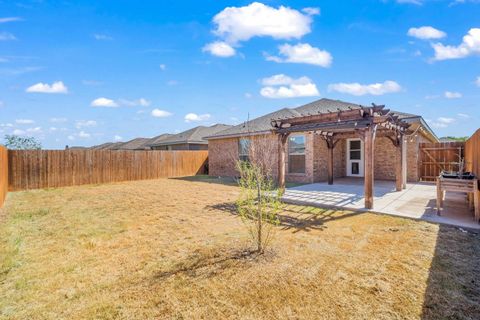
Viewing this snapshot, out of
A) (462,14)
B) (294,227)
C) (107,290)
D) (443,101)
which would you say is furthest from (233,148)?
A: (443,101)

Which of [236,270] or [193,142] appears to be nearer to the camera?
[236,270]

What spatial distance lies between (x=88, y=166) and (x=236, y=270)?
586 inches

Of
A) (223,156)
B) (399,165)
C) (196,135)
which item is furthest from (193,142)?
(399,165)

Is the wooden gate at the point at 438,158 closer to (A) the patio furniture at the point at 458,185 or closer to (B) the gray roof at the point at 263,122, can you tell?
(B) the gray roof at the point at 263,122

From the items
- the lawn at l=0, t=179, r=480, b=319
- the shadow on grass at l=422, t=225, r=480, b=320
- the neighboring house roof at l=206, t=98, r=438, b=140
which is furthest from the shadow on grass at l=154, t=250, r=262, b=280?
the neighboring house roof at l=206, t=98, r=438, b=140

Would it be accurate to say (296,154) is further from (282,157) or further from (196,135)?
(196,135)

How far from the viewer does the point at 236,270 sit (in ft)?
11.4

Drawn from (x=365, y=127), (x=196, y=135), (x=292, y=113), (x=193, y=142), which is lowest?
(x=365, y=127)

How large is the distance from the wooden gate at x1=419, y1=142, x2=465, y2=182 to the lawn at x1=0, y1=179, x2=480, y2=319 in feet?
31.3

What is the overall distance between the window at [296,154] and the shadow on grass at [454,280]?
28.6 ft

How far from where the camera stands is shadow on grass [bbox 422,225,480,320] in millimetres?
2484

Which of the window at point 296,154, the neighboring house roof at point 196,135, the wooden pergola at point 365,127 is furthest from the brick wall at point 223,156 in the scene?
the wooden pergola at point 365,127

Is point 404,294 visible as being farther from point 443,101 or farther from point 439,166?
point 443,101

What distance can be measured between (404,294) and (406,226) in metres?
3.10
